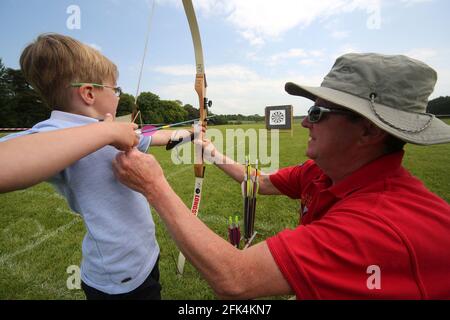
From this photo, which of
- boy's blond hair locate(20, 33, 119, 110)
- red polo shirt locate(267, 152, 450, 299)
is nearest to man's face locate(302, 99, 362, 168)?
red polo shirt locate(267, 152, 450, 299)

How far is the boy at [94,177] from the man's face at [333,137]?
849 millimetres

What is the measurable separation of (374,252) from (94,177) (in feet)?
3.30

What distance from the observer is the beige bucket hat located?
97cm

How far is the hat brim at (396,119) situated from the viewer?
0.92 m

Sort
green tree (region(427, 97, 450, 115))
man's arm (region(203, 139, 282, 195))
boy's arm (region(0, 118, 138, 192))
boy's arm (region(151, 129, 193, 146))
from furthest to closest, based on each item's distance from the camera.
Answer: 1. green tree (region(427, 97, 450, 115))
2. man's arm (region(203, 139, 282, 195))
3. boy's arm (region(151, 129, 193, 146))
4. boy's arm (region(0, 118, 138, 192))

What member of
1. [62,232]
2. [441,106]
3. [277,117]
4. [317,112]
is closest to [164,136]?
[317,112]

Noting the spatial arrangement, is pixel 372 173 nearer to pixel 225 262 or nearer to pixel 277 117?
pixel 225 262

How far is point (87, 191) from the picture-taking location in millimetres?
1051

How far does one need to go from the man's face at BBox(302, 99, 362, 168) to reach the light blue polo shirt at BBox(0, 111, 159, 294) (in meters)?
0.85

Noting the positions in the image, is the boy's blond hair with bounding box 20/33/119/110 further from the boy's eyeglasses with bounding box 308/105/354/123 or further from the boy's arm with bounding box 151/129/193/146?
the boy's eyeglasses with bounding box 308/105/354/123
